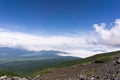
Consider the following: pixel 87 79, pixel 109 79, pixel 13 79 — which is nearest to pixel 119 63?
pixel 87 79

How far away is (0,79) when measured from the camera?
8069cm

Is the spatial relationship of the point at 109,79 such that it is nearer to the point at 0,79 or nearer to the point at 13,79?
the point at 13,79

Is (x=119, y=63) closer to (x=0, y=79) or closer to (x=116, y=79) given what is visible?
(x=116, y=79)

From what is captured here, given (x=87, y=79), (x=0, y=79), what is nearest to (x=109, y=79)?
(x=87, y=79)

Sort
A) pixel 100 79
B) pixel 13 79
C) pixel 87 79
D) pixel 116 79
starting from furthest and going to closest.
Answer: pixel 13 79 < pixel 87 79 < pixel 100 79 < pixel 116 79

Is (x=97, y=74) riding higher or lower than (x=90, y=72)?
lower

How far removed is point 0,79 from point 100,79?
3931 cm

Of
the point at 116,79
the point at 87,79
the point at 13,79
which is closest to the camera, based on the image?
the point at 116,79

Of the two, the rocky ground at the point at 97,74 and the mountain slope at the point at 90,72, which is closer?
the rocky ground at the point at 97,74

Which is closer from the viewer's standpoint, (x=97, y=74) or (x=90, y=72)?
(x=97, y=74)

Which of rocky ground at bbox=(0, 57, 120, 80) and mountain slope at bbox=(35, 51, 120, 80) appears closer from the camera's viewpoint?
rocky ground at bbox=(0, 57, 120, 80)

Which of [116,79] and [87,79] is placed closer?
[116,79]

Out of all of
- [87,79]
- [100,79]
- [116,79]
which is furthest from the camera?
[87,79]

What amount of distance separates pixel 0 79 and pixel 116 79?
151 ft
